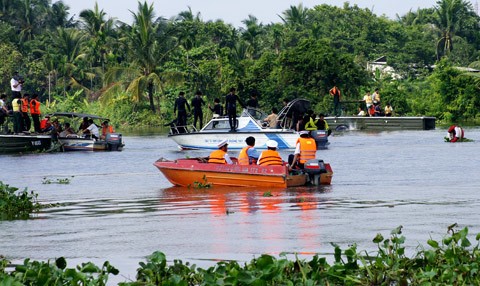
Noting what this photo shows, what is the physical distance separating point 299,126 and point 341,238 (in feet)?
79.0

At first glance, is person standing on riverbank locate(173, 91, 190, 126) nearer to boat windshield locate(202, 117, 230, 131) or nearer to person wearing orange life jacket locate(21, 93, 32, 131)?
boat windshield locate(202, 117, 230, 131)

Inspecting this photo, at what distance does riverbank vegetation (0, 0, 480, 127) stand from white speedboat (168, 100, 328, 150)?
22667 millimetres

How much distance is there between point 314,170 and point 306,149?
0.61 metres

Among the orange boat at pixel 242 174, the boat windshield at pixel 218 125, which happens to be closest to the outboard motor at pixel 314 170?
the orange boat at pixel 242 174

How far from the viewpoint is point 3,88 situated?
267 feet

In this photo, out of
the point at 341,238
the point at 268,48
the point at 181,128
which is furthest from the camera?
the point at 268,48

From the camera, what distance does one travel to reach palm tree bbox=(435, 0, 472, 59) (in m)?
97.3

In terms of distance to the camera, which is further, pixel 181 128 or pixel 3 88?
pixel 3 88

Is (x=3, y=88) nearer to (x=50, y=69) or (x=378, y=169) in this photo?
(x=50, y=69)

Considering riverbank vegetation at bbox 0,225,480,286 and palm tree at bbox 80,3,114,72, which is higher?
palm tree at bbox 80,3,114,72

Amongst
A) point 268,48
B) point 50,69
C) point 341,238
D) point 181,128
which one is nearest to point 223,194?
point 341,238

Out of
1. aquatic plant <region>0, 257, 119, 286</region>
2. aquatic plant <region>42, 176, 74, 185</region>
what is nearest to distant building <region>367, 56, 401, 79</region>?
aquatic plant <region>42, 176, 74, 185</region>

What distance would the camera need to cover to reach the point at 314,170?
922 inches

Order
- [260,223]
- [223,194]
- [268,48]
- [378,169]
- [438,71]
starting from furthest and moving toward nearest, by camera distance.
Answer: [268,48]
[438,71]
[378,169]
[223,194]
[260,223]
